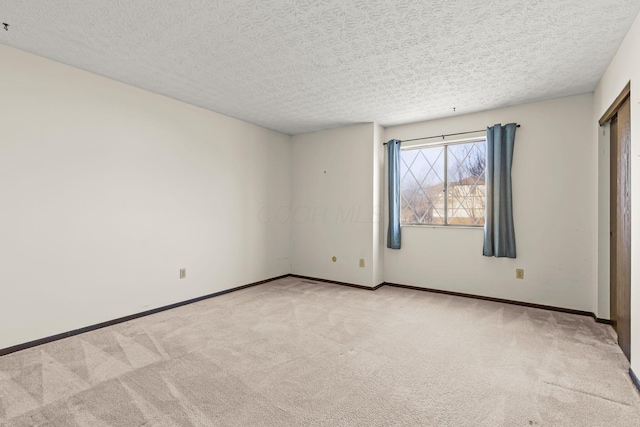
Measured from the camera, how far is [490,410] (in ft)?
5.73

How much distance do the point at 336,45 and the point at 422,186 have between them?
104 inches

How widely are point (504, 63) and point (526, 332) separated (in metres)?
2.37

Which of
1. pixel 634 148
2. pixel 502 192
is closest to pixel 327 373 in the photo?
pixel 634 148

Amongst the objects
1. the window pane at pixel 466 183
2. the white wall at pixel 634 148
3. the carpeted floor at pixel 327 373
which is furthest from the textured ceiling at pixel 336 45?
the carpeted floor at pixel 327 373

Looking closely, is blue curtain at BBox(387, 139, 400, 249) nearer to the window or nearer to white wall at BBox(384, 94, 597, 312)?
the window

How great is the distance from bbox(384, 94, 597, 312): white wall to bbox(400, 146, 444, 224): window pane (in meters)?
0.39

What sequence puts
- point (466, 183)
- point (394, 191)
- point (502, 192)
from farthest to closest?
1. point (394, 191)
2. point (466, 183)
3. point (502, 192)

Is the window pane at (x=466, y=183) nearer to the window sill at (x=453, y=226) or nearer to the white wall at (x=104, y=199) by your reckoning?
the window sill at (x=453, y=226)

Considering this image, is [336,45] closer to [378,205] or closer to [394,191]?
[394,191]

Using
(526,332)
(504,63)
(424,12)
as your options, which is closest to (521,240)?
(526,332)

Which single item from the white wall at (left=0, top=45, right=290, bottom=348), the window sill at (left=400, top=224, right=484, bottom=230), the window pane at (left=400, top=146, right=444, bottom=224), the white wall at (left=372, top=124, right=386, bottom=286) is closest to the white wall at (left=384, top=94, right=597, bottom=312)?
the window sill at (left=400, top=224, right=484, bottom=230)

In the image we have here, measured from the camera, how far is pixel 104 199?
301cm

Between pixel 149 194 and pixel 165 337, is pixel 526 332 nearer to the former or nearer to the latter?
pixel 165 337

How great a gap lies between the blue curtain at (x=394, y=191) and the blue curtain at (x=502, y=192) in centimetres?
119
